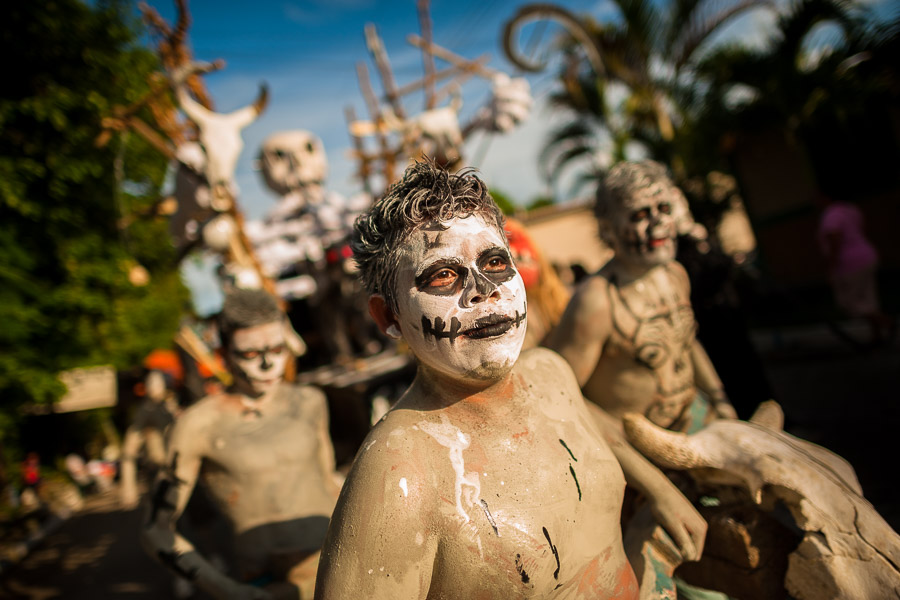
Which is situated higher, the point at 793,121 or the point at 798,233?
the point at 793,121

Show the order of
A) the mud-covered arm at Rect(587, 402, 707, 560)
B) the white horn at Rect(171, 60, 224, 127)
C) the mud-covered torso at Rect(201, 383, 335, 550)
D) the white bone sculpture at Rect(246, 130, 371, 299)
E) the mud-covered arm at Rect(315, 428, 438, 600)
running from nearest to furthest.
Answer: the mud-covered arm at Rect(315, 428, 438, 600) → the mud-covered arm at Rect(587, 402, 707, 560) → the mud-covered torso at Rect(201, 383, 335, 550) → the white horn at Rect(171, 60, 224, 127) → the white bone sculpture at Rect(246, 130, 371, 299)

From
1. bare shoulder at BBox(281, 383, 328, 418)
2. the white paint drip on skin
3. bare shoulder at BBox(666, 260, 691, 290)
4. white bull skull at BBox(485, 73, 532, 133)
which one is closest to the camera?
the white paint drip on skin

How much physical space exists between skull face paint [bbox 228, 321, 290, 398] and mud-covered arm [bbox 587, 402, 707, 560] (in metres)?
1.66

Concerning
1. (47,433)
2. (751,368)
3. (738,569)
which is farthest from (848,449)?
(47,433)

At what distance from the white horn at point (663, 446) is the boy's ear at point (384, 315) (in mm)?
796

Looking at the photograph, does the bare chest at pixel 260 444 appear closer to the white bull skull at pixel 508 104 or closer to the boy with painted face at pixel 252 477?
the boy with painted face at pixel 252 477

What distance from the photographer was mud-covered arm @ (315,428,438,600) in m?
1.22

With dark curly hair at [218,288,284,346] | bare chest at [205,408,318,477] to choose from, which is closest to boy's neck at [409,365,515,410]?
bare chest at [205,408,318,477]

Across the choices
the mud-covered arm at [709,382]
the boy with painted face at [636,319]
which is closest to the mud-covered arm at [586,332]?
the boy with painted face at [636,319]

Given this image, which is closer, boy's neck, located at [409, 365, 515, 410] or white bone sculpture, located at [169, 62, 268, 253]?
boy's neck, located at [409, 365, 515, 410]

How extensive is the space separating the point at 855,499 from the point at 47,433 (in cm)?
1329

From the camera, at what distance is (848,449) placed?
13.7 ft

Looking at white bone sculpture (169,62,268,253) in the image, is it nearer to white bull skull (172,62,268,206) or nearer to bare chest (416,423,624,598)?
white bull skull (172,62,268,206)

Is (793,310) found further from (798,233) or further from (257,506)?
(257,506)
